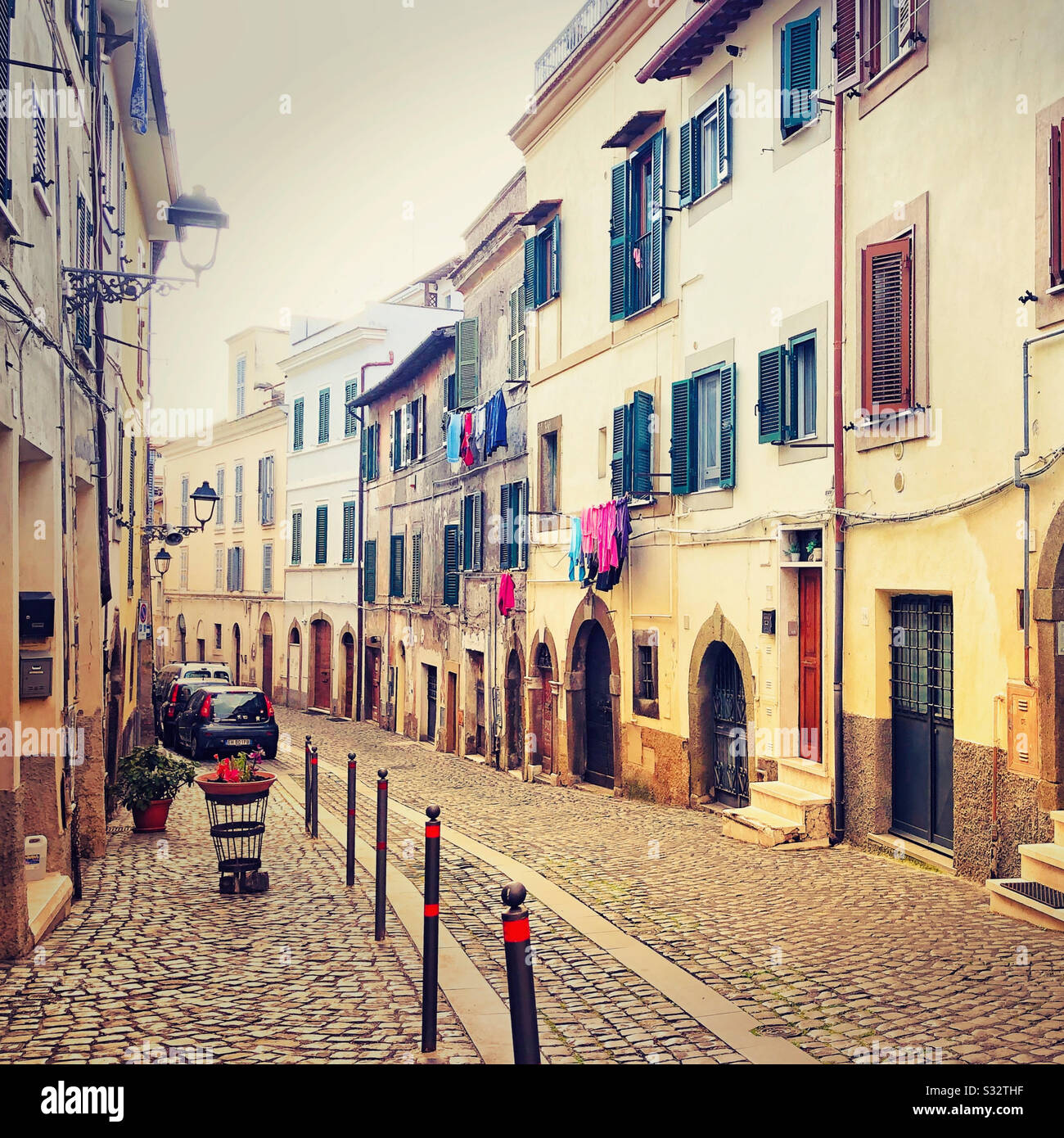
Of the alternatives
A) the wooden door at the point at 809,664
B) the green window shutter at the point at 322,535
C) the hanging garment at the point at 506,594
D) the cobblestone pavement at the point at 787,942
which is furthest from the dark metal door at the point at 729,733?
the green window shutter at the point at 322,535

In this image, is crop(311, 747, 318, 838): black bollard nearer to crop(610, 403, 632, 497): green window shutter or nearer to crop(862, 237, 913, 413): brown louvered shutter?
crop(610, 403, 632, 497): green window shutter

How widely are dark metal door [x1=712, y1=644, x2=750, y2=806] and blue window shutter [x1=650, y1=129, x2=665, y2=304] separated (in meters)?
5.09

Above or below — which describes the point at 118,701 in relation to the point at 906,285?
below

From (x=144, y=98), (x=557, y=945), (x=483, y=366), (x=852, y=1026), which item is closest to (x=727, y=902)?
(x=557, y=945)

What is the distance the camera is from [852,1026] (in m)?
5.75

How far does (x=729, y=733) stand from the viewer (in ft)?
47.0

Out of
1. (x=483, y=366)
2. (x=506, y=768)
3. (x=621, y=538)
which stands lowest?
(x=506, y=768)

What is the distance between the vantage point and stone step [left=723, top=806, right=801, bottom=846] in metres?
11.2

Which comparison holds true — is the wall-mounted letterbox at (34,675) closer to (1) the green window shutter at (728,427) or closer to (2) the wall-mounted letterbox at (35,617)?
(2) the wall-mounted letterbox at (35,617)

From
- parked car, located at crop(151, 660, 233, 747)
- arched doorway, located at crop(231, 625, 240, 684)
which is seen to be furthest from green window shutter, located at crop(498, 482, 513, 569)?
arched doorway, located at crop(231, 625, 240, 684)

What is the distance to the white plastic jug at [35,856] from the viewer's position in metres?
8.32

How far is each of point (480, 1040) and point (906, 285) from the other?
756 centimetres
